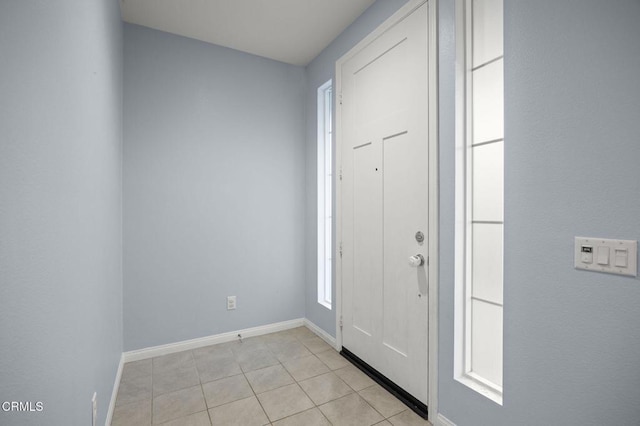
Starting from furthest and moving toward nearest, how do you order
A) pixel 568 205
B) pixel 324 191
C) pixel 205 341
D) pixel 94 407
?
pixel 324 191, pixel 205 341, pixel 94 407, pixel 568 205

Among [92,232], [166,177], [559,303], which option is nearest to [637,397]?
[559,303]

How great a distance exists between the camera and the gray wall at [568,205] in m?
1.04

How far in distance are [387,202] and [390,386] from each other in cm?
127

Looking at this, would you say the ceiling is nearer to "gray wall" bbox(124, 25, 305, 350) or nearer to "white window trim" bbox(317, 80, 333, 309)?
"gray wall" bbox(124, 25, 305, 350)

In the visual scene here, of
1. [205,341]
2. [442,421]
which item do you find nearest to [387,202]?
[442,421]

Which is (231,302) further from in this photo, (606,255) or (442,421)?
(606,255)

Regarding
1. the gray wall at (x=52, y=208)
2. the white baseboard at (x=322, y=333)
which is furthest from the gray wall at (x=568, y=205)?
the gray wall at (x=52, y=208)

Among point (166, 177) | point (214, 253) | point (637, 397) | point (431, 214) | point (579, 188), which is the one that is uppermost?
point (166, 177)

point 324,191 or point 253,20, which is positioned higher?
point 253,20

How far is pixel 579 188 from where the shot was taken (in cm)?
114

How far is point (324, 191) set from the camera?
312cm

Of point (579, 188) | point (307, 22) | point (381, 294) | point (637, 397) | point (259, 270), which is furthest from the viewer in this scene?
point (259, 270)

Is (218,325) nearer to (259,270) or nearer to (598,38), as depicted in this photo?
(259,270)

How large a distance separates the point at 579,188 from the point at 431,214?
0.72 meters
